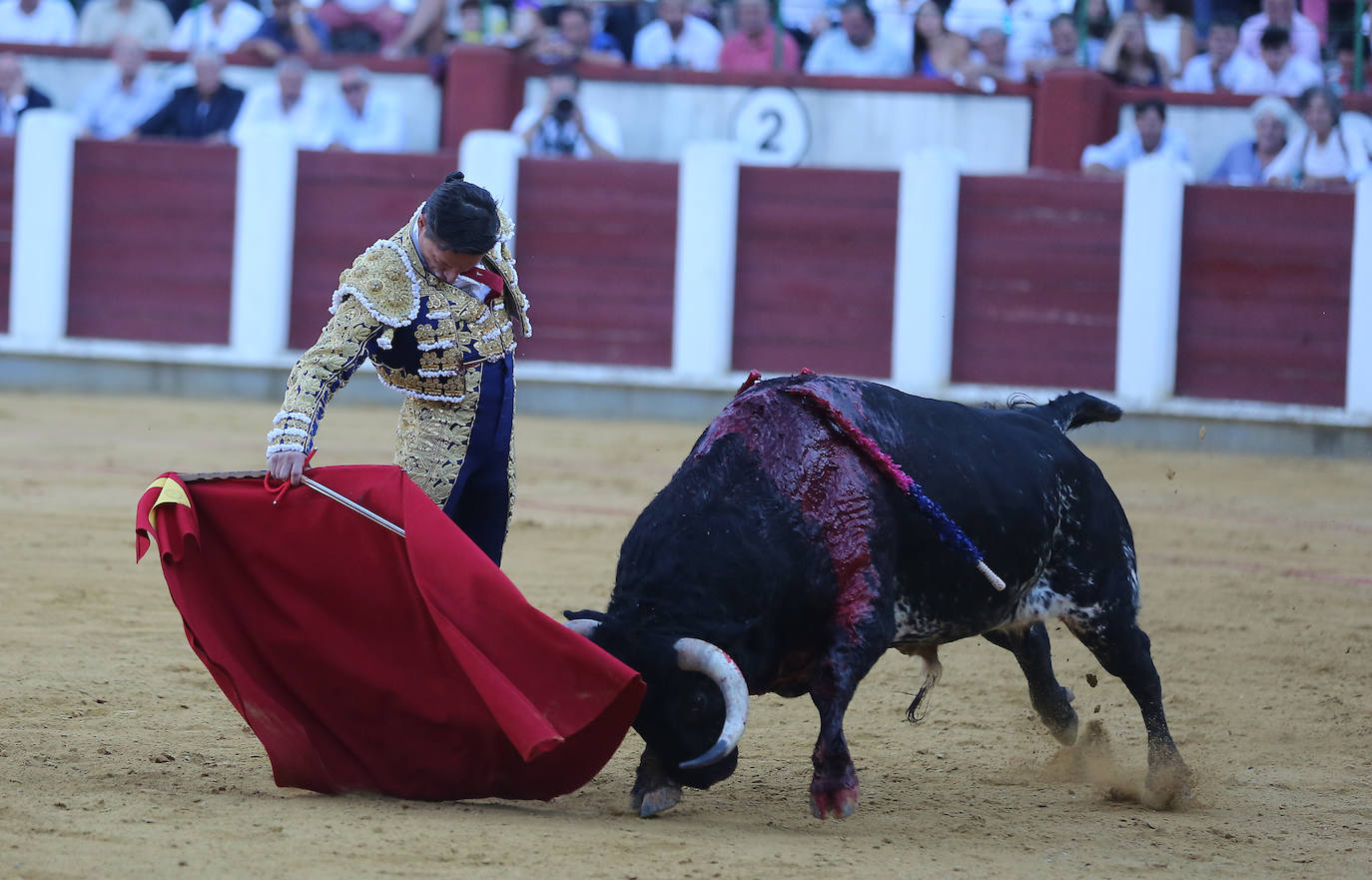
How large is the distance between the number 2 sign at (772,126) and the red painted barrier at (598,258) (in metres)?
0.48

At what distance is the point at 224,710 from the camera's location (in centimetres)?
359

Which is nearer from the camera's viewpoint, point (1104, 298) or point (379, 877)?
point (379, 877)

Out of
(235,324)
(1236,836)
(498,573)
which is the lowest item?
(1236,836)

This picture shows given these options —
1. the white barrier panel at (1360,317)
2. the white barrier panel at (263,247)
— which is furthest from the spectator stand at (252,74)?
the white barrier panel at (1360,317)

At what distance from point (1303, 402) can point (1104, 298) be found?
109 centimetres

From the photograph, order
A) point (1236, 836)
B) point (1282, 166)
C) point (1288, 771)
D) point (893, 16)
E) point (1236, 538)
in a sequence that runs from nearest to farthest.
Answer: point (1236, 836), point (1288, 771), point (1236, 538), point (1282, 166), point (893, 16)

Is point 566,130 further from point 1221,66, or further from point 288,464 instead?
point 288,464

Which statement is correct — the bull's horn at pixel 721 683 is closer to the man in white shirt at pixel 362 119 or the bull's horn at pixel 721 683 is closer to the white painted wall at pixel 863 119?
the white painted wall at pixel 863 119

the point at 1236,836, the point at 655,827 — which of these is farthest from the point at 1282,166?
the point at 655,827

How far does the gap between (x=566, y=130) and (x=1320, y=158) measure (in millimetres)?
3793

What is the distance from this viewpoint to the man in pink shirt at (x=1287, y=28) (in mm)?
8750

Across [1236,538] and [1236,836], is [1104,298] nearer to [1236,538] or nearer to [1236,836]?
[1236,538]

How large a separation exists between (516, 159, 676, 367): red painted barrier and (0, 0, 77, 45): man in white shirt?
294cm

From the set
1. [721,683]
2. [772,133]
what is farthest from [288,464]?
[772,133]
